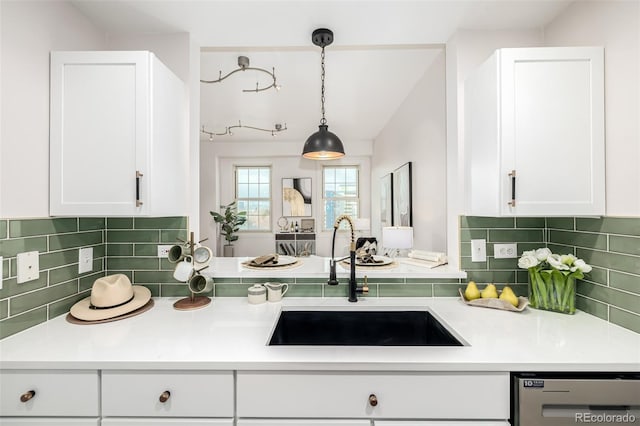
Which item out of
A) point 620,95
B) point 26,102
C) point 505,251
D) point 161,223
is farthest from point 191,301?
point 620,95

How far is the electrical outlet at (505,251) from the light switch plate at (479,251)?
56mm

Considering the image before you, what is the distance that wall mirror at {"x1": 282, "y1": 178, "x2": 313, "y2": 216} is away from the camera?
573 cm

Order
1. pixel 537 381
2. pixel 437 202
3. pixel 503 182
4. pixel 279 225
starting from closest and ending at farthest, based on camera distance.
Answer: pixel 537 381 < pixel 503 182 < pixel 437 202 < pixel 279 225

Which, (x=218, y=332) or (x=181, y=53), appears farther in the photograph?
(x=181, y=53)

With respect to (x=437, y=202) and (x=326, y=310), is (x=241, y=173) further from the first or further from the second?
(x=326, y=310)

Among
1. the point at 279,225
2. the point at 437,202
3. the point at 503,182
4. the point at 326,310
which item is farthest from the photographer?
the point at 279,225

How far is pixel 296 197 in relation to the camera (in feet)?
18.8

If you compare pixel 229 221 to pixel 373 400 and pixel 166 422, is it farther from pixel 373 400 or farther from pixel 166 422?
pixel 373 400

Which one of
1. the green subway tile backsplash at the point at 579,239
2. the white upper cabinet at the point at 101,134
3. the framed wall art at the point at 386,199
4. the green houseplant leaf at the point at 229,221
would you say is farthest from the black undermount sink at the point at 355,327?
the green houseplant leaf at the point at 229,221

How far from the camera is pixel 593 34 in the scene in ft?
4.32

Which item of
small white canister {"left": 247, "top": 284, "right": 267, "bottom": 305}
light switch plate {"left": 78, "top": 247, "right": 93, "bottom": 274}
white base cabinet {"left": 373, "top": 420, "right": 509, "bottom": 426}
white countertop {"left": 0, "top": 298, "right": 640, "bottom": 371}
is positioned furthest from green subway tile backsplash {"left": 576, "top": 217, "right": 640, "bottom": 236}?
light switch plate {"left": 78, "top": 247, "right": 93, "bottom": 274}

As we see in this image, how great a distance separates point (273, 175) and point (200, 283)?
4.43 m

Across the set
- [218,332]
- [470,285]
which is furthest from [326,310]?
[470,285]

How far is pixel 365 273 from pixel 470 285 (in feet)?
1.81
